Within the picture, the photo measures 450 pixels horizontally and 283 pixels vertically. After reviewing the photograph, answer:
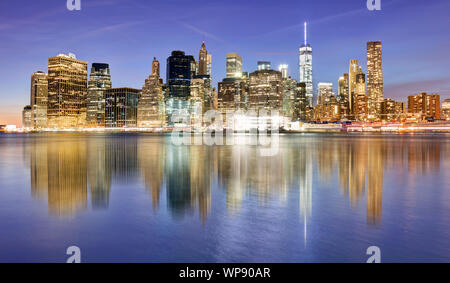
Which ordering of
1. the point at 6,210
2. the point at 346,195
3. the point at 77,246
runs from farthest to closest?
the point at 346,195 < the point at 6,210 < the point at 77,246

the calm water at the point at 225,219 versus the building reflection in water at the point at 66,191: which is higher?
the building reflection in water at the point at 66,191

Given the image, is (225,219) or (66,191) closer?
(225,219)

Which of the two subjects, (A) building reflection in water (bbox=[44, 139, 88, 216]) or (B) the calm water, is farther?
(A) building reflection in water (bbox=[44, 139, 88, 216])

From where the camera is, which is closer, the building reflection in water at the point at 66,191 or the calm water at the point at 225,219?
the calm water at the point at 225,219

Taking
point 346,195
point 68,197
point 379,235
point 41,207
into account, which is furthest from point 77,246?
point 346,195

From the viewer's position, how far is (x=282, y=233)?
8883 mm

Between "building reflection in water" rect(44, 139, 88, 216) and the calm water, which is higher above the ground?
"building reflection in water" rect(44, 139, 88, 216)
